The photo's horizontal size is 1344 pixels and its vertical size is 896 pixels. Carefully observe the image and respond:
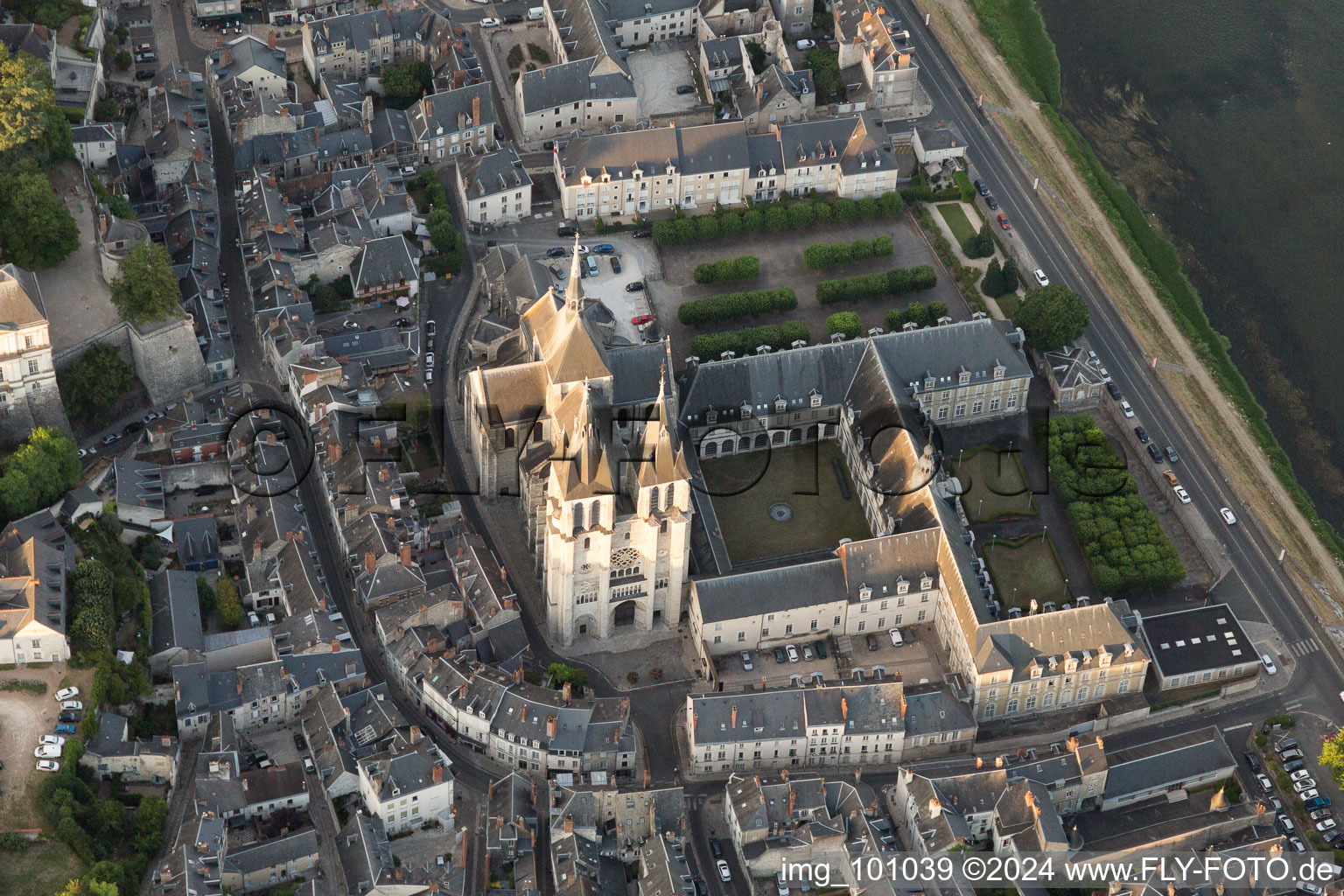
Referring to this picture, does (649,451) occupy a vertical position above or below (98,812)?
above

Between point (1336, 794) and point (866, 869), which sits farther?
point (1336, 794)

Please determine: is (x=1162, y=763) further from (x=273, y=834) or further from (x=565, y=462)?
(x=273, y=834)

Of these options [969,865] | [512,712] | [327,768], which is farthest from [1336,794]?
[327,768]

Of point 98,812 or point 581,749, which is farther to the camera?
point 581,749

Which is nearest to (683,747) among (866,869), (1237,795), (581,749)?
(581,749)

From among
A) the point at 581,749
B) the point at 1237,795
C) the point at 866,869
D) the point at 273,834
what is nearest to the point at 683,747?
the point at 581,749

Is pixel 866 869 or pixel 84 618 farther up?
pixel 84 618

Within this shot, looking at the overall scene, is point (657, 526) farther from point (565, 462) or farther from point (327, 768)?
point (327, 768)

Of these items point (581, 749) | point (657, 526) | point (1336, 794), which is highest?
point (657, 526)
